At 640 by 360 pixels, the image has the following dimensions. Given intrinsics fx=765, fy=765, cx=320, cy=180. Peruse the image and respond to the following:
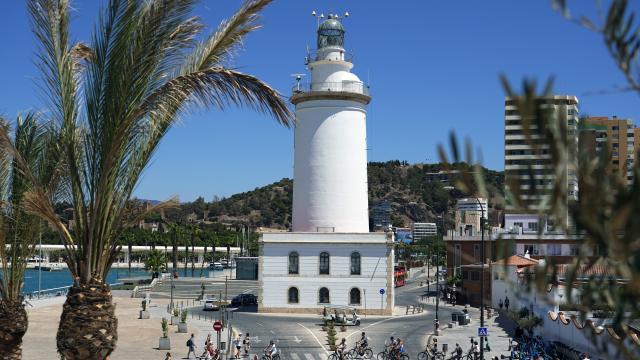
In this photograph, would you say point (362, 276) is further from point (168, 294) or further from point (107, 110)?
point (107, 110)

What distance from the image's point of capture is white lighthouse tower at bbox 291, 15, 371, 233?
47938 millimetres

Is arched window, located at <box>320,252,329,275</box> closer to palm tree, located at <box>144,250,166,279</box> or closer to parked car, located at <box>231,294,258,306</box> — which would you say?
parked car, located at <box>231,294,258,306</box>

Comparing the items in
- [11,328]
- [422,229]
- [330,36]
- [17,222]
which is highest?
[330,36]

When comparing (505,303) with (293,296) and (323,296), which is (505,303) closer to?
(323,296)

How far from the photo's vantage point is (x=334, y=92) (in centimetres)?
4791

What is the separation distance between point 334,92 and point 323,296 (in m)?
12.7

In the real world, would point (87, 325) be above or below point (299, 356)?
above

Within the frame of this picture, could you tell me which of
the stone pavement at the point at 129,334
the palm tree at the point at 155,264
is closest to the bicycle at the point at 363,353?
the stone pavement at the point at 129,334

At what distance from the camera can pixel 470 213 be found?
3071 inches

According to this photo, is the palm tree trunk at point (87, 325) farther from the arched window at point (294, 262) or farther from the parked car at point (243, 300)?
the parked car at point (243, 300)

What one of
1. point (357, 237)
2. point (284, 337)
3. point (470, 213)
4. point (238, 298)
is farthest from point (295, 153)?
point (470, 213)

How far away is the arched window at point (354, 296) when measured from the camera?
153 feet

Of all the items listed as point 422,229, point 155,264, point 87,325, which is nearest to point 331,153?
point 155,264

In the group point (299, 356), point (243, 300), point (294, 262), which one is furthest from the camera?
point (243, 300)
